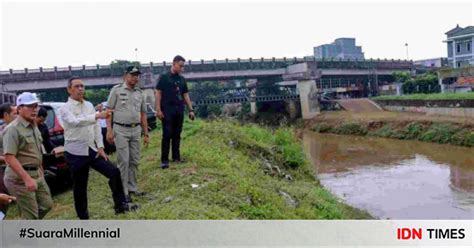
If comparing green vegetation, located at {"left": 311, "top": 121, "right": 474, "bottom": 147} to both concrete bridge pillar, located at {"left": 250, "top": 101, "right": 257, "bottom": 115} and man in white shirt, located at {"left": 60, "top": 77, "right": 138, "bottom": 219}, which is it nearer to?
concrete bridge pillar, located at {"left": 250, "top": 101, "right": 257, "bottom": 115}

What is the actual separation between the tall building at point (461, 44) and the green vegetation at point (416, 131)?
14904mm

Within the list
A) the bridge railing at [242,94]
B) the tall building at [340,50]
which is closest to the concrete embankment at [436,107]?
the tall building at [340,50]

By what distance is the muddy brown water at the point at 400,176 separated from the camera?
8.82 m

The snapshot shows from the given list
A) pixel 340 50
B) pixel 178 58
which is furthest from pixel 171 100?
pixel 340 50

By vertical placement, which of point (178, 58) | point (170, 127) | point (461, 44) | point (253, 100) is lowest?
point (253, 100)

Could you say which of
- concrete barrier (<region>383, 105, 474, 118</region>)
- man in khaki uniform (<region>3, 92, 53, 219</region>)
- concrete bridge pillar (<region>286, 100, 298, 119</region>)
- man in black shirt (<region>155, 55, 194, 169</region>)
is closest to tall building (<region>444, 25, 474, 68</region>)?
concrete barrier (<region>383, 105, 474, 118</region>)

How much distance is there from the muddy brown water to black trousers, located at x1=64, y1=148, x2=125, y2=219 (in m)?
5.57

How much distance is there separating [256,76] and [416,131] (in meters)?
13.6

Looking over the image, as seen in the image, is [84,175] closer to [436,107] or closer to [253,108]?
[436,107]

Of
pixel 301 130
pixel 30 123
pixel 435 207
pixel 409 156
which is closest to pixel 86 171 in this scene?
pixel 30 123

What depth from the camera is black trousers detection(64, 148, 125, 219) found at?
397 centimetres

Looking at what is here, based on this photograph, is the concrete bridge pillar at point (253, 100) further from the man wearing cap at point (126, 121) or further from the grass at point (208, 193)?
the man wearing cap at point (126, 121)

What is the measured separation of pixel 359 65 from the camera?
125 feet

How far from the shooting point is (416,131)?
20.2 metres
